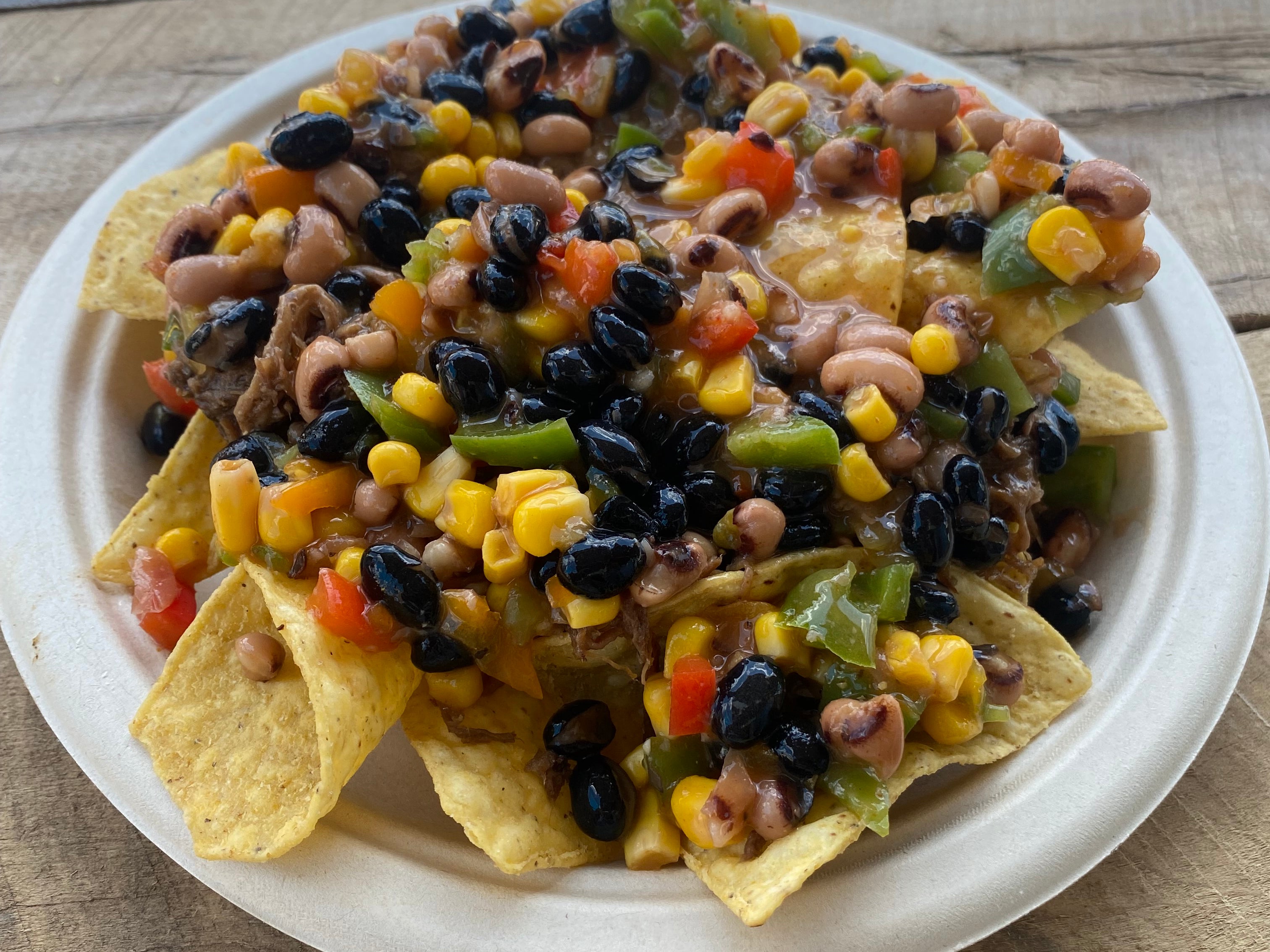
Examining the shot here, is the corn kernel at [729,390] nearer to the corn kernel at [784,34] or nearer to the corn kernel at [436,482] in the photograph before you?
the corn kernel at [436,482]

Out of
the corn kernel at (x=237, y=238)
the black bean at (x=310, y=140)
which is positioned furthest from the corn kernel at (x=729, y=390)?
the corn kernel at (x=237, y=238)

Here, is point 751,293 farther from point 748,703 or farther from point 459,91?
point 459,91

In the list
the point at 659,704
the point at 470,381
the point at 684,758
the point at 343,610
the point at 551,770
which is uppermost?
the point at 470,381

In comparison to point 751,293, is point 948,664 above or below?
below

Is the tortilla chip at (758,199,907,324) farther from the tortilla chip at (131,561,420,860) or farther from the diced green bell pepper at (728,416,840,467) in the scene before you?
the tortilla chip at (131,561,420,860)

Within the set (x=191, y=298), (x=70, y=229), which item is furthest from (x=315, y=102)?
(x=70, y=229)

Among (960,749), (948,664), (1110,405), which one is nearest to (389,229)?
(948,664)

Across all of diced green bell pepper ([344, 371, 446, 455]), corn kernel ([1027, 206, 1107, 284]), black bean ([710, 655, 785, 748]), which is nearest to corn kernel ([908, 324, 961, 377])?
corn kernel ([1027, 206, 1107, 284])
